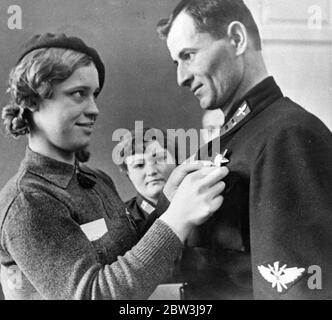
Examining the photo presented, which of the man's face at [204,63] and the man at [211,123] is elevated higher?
the man's face at [204,63]

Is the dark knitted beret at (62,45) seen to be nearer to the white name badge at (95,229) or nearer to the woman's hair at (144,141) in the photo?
the woman's hair at (144,141)

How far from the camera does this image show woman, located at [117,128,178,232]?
981 mm

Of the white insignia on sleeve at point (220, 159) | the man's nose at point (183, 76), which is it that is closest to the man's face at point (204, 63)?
the man's nose at point (183, 76)

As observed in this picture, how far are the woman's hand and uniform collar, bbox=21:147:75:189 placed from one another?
0.72ft

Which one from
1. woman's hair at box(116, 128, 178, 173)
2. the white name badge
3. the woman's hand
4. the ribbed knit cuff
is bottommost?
the ribbed knit cuff

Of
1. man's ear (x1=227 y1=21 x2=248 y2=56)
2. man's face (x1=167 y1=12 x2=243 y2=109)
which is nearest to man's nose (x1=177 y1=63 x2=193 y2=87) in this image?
man's face (x1=167 y1=12 x2=243 y2=109)

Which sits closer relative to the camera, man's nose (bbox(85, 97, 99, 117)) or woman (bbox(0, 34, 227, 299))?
woman (bbox(0, 34, 227, 299))

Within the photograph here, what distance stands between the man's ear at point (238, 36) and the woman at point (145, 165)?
25cm

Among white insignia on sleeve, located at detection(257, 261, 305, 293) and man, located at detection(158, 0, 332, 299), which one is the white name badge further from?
white insignia on sleeve, located at detection(257, 261, 305, 293)

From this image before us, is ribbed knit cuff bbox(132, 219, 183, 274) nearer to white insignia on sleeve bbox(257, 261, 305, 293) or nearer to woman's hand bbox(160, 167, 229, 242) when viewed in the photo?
woman's hand bbox(160, 167, 229, 242)

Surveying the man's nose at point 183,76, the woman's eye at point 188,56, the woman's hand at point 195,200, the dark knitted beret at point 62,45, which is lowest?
the woman's hand at point 195,200

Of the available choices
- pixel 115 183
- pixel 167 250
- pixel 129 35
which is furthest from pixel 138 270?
pixel 129 35

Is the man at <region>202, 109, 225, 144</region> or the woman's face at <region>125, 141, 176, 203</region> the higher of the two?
the man at <region>202, 109, 225, 144</region>

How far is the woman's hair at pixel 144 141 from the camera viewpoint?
99cm
